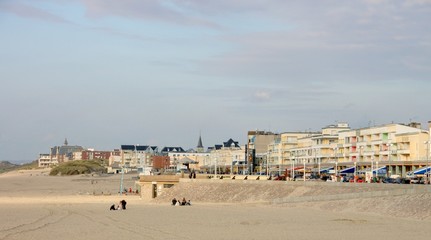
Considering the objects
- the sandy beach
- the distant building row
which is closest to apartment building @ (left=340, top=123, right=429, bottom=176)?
the distant building row

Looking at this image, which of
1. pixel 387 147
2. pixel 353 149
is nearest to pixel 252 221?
pixel 387 147

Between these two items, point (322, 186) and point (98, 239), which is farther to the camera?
point (322, 186)

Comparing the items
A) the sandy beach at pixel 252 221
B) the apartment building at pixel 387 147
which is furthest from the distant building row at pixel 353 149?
the sandy beach at pixel 252 221

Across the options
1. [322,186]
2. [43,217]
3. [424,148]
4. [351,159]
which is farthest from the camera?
[351,159]

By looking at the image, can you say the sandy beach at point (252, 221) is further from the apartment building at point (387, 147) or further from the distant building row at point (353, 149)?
the apartment building at point (387, 147)

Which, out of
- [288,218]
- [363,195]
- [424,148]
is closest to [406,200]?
[363,195]

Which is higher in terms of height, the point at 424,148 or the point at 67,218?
the point at 424,148

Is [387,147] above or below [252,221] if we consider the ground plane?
above

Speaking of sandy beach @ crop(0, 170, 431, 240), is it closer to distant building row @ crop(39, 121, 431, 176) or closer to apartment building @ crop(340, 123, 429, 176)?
distant building row @ crop(39, 121, 431, 176)

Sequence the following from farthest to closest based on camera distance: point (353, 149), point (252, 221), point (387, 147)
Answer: point (353, 149) → point (387, 147) → point (252, 221)

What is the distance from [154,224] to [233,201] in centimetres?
2437

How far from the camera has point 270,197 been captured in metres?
58.5

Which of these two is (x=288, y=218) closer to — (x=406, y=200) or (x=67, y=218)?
(x=406, y=200)

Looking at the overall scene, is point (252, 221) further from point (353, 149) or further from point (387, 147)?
point (353, 149)
